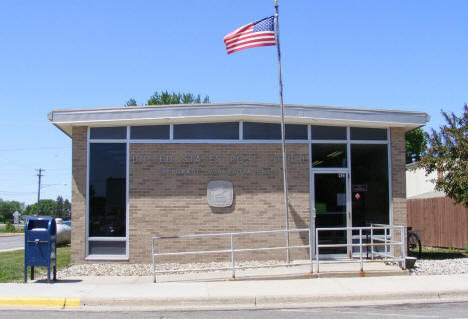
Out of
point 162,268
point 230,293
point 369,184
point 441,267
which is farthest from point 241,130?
point 441,267

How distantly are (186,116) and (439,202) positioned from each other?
538 inches

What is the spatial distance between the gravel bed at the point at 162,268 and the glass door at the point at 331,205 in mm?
1557

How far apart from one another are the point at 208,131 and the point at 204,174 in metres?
1.12

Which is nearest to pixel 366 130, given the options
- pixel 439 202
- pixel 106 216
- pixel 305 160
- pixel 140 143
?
pixel 305 160

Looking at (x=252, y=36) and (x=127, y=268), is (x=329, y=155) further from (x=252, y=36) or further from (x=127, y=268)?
(x=127, y=268)

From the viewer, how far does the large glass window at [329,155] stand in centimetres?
1371

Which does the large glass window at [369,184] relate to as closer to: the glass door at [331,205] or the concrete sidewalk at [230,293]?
the glass door at [331,205]

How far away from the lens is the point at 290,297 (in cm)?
937

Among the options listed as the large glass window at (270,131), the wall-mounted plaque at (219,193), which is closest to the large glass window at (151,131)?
the wall-mounted plaque at (219,193)

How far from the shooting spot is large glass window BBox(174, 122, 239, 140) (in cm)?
1349

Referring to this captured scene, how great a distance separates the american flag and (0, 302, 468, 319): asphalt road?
6.66m

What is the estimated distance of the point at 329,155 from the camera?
45.3 feet

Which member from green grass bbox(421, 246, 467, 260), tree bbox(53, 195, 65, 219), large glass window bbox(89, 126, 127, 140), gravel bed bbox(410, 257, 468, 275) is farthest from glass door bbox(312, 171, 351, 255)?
tree bbox(53, 195, 65, 219)

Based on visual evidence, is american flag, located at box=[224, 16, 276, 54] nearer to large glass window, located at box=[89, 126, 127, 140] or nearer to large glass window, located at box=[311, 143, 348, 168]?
large glass window, located at box=[311, 143, 348, 168]
